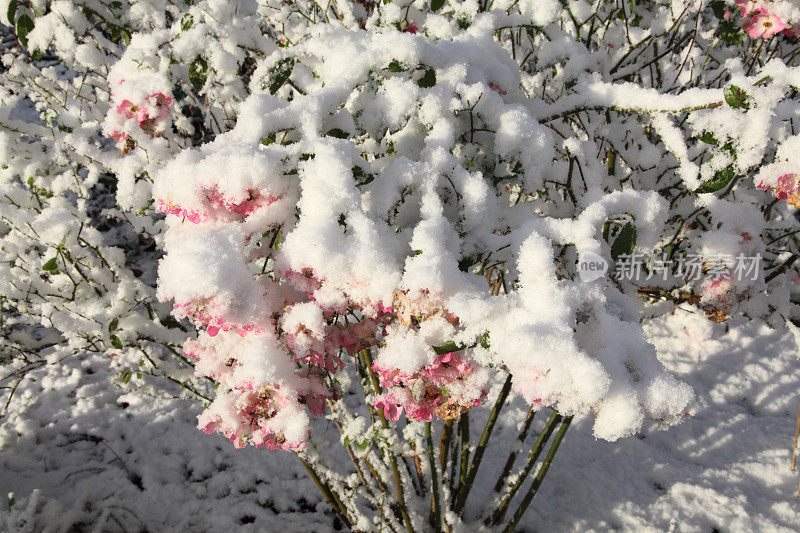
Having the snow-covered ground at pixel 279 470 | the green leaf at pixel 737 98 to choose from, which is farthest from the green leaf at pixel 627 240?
the snow-covered ground at pixel 279 470

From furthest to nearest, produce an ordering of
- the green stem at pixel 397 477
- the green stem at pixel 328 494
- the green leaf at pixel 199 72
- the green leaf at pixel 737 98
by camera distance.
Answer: the green stem at pixel 328 494, the green stem at pixel 397 477, the green leaf at pixel 199 72, the green leaf at pixel 737 98

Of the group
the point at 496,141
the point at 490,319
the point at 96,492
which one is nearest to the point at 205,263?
the point at 490,319

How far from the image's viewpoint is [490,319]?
2.48ft

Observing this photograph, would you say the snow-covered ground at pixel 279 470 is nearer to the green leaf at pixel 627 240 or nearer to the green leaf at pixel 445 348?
the green leaf at pixel 627 240

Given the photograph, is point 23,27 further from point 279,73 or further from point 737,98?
point 737,98

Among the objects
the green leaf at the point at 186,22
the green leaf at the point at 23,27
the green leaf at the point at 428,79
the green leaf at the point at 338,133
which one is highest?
the green leaf at the point at 23,27

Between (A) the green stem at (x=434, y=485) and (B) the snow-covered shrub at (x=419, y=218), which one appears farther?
(A) the green stem at (x=434, y=485)

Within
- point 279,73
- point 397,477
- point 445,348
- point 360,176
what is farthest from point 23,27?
point 397,477

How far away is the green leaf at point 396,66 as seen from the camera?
94 cm

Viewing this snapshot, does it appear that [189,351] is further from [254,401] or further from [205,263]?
[205,263]

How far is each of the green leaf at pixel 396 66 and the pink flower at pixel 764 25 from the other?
54.3 inches

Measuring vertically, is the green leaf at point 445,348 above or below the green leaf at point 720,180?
below

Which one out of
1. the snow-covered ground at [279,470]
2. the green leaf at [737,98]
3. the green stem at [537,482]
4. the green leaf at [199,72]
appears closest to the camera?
the green leaf at [737,98]

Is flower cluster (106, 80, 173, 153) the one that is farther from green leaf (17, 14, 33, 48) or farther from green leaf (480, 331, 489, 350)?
green leaf (480, 331, 489, 350)
